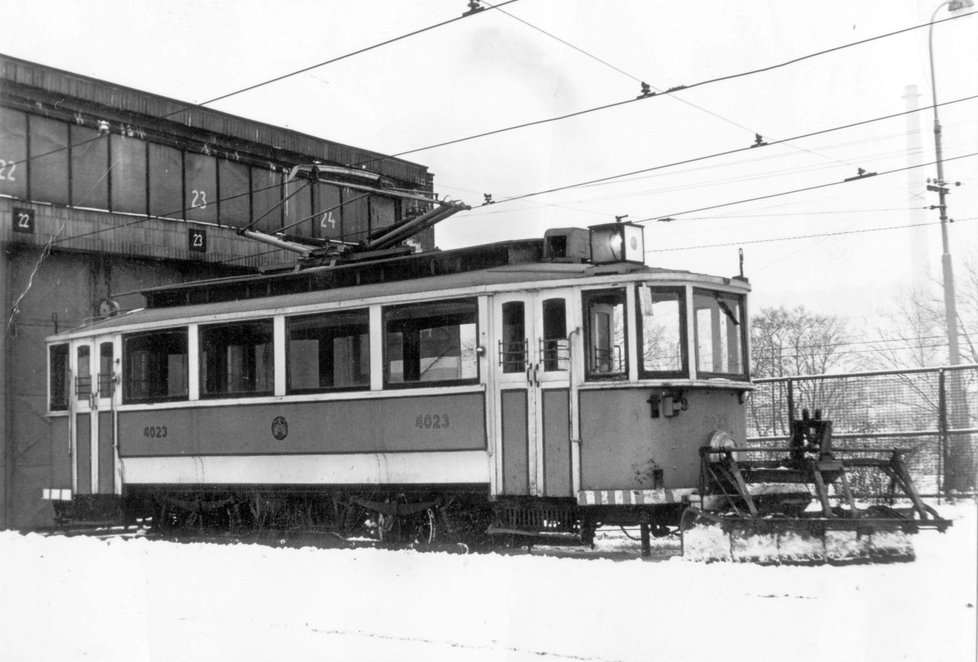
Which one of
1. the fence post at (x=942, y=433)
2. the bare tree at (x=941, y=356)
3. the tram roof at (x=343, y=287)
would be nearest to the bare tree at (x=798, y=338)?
the bare tree at (x=941, y=356)

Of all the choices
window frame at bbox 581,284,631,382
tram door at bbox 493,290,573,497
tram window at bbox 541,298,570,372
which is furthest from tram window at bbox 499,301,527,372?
window frame at bbox 581,284,631,382

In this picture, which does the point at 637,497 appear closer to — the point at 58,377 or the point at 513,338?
the point at 513,338

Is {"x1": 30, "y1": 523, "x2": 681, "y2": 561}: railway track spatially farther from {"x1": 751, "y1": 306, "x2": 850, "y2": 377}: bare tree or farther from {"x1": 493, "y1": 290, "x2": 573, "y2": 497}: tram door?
{"x1": 751, "y1": 306, "x2": 850, "y2": 377}: bare tree

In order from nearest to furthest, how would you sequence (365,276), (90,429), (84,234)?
(365,276) < (90,429) < (84,234)

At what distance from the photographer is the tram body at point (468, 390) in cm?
1092

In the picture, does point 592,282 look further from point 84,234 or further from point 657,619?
point 84,234

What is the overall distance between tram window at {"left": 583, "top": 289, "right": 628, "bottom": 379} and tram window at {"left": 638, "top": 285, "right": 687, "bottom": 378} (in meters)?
0.22

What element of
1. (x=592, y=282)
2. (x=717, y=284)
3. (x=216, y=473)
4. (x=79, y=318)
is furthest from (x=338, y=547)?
(x=79, y=318)

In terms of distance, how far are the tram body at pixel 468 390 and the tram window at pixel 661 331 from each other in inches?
0.8

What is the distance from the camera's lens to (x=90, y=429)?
1554 centimetres

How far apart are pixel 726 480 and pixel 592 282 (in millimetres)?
2346

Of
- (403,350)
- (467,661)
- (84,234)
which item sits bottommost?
(467,661)

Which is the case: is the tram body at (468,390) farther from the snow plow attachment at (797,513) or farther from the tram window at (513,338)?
the snow plow attachment at (797,513)

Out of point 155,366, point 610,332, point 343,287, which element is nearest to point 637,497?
point 610,332
